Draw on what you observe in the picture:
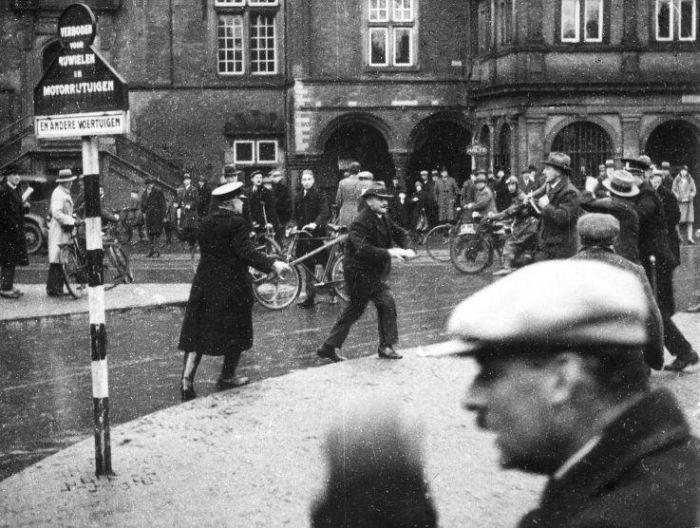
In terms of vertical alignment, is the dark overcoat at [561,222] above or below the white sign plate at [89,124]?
below

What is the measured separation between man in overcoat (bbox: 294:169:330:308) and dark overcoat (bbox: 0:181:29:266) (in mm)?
3728

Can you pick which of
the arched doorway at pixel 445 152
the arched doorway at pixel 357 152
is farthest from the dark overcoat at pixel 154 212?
the arched doorway at pixel 445 152

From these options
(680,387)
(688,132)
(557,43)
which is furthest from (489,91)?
(680,387)

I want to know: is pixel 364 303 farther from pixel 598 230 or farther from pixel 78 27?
pixel 598 230

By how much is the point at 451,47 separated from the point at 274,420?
26.0m

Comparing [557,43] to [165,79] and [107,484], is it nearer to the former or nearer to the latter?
[165,79]

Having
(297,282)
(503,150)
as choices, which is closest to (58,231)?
(297,282)

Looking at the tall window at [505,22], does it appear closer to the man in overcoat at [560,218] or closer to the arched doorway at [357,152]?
the arched doorway at [357,152]

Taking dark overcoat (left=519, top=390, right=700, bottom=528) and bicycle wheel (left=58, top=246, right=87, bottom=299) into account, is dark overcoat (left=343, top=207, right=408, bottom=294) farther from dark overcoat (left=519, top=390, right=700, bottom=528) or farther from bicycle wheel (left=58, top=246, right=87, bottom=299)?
dark overcoat (left=519, top=390, right=700, bottom=528)

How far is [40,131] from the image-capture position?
21.4 ft

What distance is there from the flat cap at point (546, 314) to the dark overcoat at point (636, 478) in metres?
0.31

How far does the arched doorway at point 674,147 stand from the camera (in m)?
29.8

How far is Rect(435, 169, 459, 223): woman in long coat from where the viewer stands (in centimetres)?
2784

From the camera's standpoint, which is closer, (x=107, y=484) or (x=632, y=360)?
(x=632, y=360)
